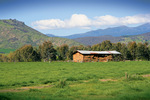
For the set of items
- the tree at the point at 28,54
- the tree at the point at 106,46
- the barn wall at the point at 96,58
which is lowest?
the barn wall at the point at 96,58

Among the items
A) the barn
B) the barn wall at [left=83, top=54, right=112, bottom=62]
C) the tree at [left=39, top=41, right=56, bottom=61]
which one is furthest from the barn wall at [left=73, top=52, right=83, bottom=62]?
the tree at [left=39, top=41, right=56, bottom=61]

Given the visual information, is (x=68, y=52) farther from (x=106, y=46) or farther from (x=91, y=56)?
(x=91, y=56)

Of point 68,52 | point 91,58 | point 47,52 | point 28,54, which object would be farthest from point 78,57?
point 28,54

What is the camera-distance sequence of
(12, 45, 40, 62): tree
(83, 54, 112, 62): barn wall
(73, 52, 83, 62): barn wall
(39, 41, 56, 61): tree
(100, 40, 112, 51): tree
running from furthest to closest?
(100, 40, 112, 51): tree → (39, 41, 56, 61): tree → (12, 45, 40, 62): tree → (73, 52, 83, 62): barn wall → (83, 54, 112, 62): barn wall

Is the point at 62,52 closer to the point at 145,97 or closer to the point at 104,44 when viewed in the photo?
the point at 104,44

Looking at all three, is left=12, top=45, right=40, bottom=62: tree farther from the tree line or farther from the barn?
the barn

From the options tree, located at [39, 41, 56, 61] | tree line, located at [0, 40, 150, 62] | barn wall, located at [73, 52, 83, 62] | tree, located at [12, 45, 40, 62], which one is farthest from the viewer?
tree, located at [39, 41, 56, 61]

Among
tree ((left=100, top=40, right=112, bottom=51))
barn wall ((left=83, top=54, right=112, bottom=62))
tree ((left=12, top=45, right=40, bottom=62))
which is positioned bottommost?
barn wall ((left=83, top=54, right=112, bottom=62))

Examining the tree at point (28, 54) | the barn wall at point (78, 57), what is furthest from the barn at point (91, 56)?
the tree at point (28, 54)

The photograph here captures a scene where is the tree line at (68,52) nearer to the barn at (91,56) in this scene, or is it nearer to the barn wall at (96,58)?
the barn at (91,56)

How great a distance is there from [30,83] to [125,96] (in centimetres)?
1159

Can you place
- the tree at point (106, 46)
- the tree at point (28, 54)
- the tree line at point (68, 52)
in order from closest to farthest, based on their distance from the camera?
the tree line at point (68, 52) < the tree at point (28, 54) < the tree at point (106, 46)

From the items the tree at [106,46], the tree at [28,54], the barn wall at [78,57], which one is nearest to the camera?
the barn wall at [78,57]

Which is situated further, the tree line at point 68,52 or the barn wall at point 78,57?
the tree line at point 68,52
